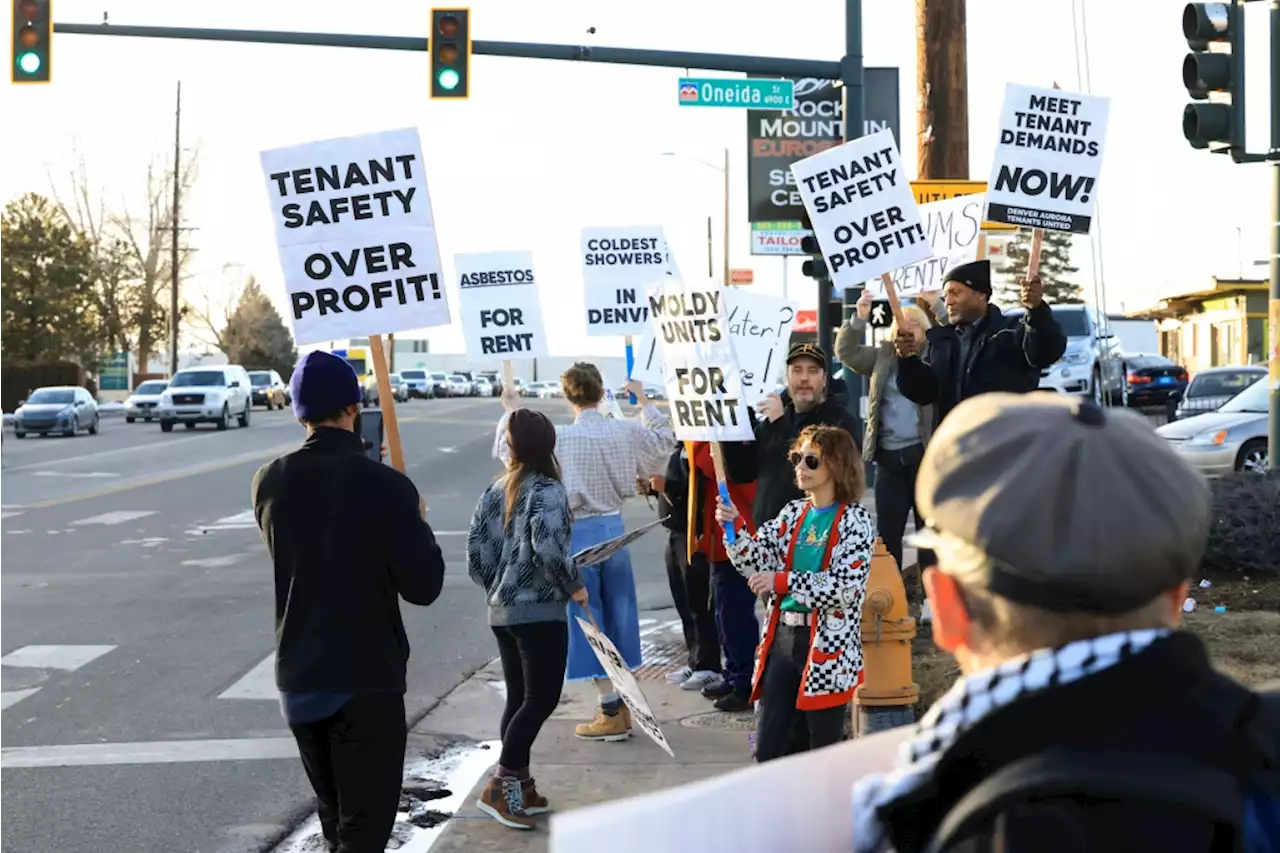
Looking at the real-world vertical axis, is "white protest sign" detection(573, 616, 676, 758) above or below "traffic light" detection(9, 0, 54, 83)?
below

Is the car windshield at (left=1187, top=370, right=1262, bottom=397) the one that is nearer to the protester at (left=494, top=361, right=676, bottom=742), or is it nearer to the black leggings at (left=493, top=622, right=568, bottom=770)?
the protester at (left=494, top=361, right=676, bottom=742)

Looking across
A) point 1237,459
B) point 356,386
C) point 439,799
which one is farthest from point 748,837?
point 1237,459

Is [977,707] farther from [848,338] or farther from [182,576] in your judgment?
[182,576]

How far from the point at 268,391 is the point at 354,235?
207 feet

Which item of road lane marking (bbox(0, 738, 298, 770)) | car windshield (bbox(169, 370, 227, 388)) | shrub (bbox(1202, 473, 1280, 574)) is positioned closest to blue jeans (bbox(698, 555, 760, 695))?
road lane marking (bbox(0, 738, 298, 770))

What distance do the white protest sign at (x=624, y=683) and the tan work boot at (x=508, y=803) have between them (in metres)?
0.58

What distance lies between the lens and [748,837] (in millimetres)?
1749

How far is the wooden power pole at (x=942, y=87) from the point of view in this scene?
12.7 metres

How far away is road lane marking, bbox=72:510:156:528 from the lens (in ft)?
62.6

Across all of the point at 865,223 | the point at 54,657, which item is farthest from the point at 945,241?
the point at 54,657

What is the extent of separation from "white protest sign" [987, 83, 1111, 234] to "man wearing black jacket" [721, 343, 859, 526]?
73.3 inches

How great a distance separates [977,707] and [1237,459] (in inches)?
737

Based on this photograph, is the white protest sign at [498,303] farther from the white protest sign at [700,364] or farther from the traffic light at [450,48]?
the traffic light at [450,48]

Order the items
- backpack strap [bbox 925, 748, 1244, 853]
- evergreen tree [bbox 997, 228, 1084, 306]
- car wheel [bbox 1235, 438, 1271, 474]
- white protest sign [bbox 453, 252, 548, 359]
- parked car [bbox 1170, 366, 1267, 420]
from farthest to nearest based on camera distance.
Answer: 1. evergreen tree [bbox 997, 228, 1084, 306]
2. parked car [bbox 1170, 366, 1267, 420]
3. car wheel [bbox 1235, 438, 1271, 474]
4. white protest sign [bbox 453, 252, 548, 359]
5. backpack strap [bbox 925, 748, 1244, 853]
